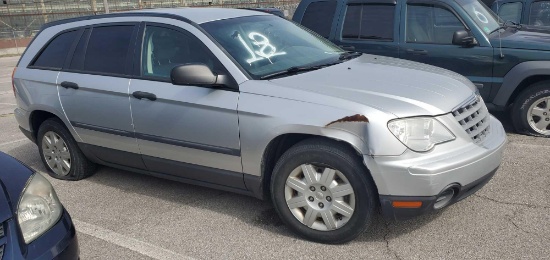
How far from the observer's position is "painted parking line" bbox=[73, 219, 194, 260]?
346cm

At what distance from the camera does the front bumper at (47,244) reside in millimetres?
2344

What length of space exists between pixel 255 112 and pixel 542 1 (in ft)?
20.5

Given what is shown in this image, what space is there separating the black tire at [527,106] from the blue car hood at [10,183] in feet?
16.6

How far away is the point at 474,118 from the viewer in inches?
139

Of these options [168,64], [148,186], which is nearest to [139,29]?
[168,64]

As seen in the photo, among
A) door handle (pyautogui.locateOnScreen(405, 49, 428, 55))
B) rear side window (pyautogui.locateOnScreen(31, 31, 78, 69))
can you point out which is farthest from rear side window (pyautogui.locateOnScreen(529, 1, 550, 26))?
rear side window (pyautogui.locateOnScreen(31, 31, 78, 69))

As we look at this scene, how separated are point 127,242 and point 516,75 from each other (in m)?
4.41

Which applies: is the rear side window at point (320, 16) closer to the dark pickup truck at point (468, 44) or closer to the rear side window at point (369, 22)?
the dark pickup truck at point (468, 44)

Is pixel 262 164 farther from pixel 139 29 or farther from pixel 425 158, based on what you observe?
pixel 139 29

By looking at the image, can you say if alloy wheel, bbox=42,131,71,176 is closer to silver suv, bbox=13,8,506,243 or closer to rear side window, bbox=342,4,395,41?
silver suv, bbox=13,8,506,243

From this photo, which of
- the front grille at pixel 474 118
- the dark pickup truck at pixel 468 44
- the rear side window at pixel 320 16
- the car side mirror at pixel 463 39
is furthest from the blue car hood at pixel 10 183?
the car side mirror at pixel 463 39

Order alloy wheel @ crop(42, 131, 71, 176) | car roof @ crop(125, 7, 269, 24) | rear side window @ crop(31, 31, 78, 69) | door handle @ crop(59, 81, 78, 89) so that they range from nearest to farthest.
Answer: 1. car roof @ crop(125, 7, 269, 24)
2. door handle @ crop(59, 81, 78, 89)
3. rear side window @ crop(31, 31, 78, 69)
4. alloy wheel @ crop(42, 131, 71, 176)

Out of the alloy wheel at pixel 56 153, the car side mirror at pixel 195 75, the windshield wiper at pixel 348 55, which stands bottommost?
the alloy wheel at pixel 56 153

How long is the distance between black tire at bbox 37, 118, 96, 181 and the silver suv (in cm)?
1
